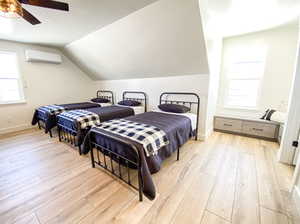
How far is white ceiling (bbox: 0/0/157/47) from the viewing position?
6.63 feet

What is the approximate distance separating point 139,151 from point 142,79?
2922 mm

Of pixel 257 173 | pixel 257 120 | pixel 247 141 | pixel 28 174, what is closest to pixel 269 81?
pixel 257 120

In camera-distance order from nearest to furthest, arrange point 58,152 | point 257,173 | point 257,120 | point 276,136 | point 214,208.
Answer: point 214,208, point 257,173, point 58,152, point 276,136, point 257,120

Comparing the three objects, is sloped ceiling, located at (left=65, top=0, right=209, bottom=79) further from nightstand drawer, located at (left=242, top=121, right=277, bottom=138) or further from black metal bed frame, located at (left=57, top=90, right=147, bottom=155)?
nightstand drawer, located at (left=242, top=121, right=277, bottom=138)

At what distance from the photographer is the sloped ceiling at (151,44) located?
6.82 ft

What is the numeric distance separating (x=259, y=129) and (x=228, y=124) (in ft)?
2.04

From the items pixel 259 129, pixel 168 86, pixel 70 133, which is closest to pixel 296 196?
pixel 259 129

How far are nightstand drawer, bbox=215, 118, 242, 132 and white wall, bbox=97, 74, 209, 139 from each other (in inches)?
30.5

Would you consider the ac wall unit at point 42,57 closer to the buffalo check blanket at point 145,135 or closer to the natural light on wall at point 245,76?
the buffalo check blanket at point 145,135

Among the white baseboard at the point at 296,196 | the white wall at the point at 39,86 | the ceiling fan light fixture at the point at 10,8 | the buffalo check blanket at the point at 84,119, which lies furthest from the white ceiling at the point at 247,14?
the white wall at the point at 39,86

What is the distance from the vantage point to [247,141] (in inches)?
119

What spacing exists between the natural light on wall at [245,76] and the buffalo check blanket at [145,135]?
110 inches

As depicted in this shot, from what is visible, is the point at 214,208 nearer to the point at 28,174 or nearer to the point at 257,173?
the point at 257,173

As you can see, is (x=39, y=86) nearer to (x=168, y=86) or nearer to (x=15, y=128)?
(x=15, y=128)
